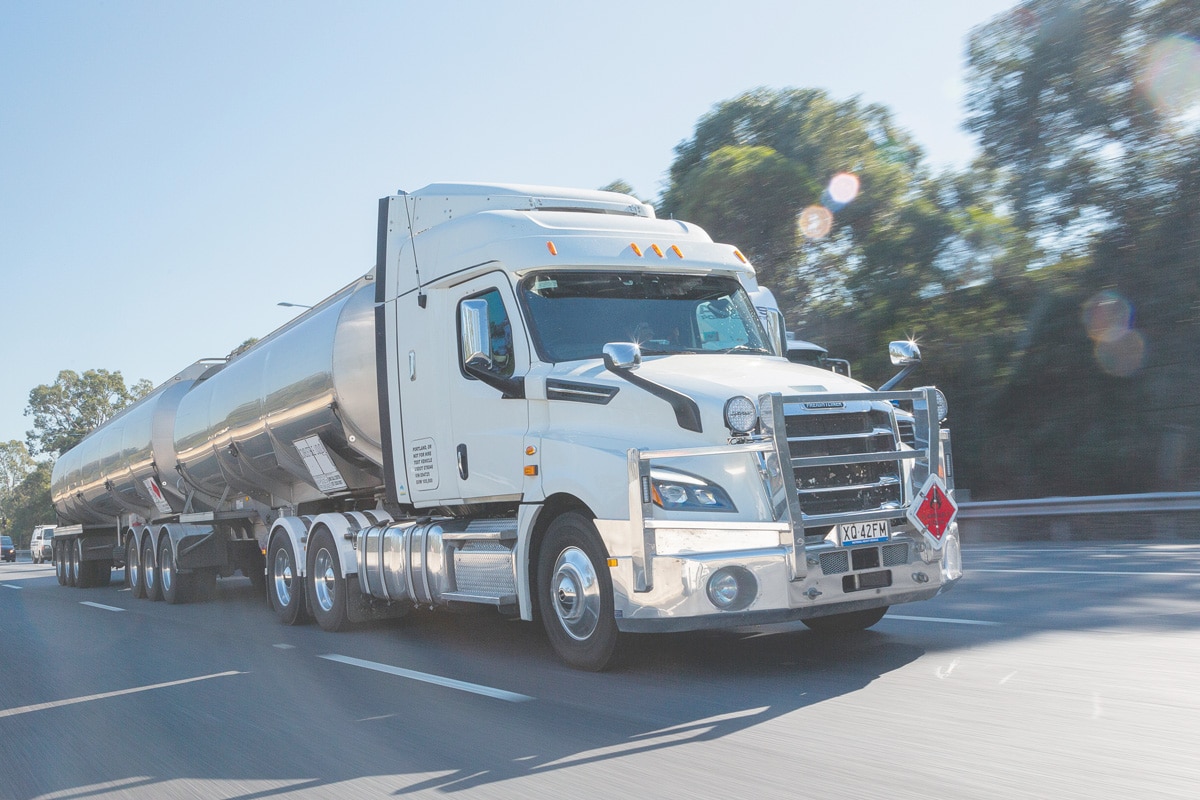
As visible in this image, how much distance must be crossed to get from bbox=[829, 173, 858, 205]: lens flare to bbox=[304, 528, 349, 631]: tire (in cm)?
2116

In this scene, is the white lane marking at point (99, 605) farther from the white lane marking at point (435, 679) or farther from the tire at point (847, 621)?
the tire at point (847, 621)

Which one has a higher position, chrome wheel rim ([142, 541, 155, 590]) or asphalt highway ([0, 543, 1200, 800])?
chrome wheel rim ([142, 541, 155, 590])

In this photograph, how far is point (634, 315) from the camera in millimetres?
8352

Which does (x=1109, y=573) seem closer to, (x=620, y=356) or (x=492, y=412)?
(x=492, y=412)

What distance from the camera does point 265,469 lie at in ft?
45.2

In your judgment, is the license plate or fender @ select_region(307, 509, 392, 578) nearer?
the license plate

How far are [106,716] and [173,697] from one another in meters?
0.61

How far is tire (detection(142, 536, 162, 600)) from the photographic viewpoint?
56.6 feet

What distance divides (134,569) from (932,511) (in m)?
15.0

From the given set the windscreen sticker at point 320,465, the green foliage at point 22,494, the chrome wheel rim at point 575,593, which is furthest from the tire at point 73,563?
the green foliage at point 22,494

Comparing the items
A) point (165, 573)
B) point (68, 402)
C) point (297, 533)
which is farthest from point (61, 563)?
point (68, 402)

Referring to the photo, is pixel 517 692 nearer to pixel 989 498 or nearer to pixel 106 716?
pixel 106 716

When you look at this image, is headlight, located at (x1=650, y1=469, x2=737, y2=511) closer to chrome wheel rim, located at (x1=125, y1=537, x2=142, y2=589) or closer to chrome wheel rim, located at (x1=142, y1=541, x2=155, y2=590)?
chrome wheel rim, located at (x1=142, y1=541, x2=155, y2=590)

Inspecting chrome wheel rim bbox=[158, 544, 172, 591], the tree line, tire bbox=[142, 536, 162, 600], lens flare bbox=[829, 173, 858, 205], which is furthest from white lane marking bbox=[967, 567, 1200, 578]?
lens flare bbox=[829, 173, 858, 205]
